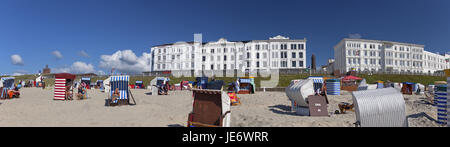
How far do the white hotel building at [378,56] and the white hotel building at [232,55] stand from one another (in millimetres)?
16017

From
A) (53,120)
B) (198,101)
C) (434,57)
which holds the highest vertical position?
(434,57)

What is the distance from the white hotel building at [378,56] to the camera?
63.5m

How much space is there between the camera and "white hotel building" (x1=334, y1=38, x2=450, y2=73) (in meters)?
63.5

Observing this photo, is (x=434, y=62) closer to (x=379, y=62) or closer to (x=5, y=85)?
(x=379, y=62)

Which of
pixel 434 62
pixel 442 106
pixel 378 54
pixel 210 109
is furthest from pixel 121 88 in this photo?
pixel 434 62

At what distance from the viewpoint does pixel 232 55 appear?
63.1 metres

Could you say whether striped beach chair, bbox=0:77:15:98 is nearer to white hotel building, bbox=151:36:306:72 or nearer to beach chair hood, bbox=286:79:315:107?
beach chair hood, bbox=286:79:315:107

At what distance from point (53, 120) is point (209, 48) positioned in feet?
188

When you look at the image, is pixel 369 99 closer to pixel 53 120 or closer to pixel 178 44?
pixel 53 120

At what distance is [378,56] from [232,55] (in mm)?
44187

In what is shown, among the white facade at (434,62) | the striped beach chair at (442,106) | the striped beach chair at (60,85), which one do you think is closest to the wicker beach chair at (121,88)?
the striped beach chair at (60,85)

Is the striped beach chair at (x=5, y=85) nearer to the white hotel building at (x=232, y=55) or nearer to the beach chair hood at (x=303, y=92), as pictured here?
the beach chair hood at (x=303, y=92)
